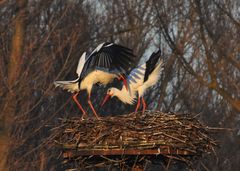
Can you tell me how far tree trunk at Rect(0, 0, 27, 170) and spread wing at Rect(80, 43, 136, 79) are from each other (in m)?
2.88

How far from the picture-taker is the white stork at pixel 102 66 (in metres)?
10.3

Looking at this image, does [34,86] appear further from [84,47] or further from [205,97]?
[205,97]

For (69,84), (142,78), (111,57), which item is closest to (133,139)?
(111,57)

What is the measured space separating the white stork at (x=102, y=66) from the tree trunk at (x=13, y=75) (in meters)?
2.25

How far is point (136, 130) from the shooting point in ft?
27.6

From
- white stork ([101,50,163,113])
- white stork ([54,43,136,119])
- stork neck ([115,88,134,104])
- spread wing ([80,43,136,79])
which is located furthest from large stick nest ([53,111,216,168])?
stork neck ([115,88,134,104])

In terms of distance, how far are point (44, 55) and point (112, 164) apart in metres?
6.49

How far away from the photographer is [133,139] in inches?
325

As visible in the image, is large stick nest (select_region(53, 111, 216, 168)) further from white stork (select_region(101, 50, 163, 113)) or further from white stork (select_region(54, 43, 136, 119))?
white stork (select_region(101, 50, 163, 113))

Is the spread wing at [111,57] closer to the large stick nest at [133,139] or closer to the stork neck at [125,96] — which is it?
the stork neck at [125,96]

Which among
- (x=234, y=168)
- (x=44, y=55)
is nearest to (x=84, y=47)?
(x=44, y=55)

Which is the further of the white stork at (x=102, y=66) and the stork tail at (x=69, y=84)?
the stork tail at (x=69, y=84)

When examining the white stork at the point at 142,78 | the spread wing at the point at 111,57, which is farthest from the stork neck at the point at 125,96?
the spread wing at the point at 111,57

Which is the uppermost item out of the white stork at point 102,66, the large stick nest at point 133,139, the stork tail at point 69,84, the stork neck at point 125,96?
the white stork at point 102,66
